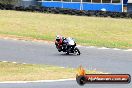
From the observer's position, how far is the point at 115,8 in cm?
4819

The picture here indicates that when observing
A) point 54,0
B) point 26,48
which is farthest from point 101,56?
point 54,0

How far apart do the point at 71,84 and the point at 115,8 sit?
40.6 metres

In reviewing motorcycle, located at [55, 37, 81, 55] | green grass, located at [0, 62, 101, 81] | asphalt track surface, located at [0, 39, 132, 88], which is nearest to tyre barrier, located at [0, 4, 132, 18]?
asphalt track surface, located at [0, 39, 132, 88]

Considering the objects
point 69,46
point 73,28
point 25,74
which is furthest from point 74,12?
point 25,74

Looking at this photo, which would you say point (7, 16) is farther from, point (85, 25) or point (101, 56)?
point (101, 56)

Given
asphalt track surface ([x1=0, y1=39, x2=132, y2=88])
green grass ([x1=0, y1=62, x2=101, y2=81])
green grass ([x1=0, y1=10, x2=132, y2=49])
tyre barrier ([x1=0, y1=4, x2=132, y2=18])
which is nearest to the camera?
green grass ([x1=0, y1=62, x2=101, y2=81])

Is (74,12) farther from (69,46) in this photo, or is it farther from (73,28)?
(69,46)

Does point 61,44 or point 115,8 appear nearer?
point 61,44

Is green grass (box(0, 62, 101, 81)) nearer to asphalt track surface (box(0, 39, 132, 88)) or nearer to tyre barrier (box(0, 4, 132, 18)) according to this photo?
asphalt track surface (box(0, 39, 132, 88))

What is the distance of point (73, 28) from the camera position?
93.2 feet

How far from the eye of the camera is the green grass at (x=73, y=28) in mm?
22844

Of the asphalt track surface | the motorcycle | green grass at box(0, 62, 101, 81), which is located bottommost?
the asphalt track surface

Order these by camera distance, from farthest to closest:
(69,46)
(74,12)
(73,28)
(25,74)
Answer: (74,12)
(73,28)
(69,46)
(25,74)

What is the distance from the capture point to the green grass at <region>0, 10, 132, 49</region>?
74.9ft
